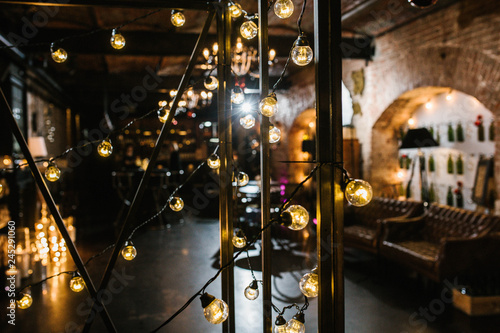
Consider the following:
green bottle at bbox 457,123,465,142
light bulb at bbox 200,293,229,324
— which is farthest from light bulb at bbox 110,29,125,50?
green bottle at bbox 457,123,465,142

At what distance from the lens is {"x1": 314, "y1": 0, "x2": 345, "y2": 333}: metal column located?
1263mm

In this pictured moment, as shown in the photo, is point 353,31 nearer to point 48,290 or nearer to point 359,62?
point 359,62

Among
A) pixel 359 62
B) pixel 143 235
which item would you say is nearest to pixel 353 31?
pixel 359 62

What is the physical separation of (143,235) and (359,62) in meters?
5.10

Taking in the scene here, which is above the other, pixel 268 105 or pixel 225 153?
pixel 268 105

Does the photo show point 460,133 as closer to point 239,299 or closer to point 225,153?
point 239,299

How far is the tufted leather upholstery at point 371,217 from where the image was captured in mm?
4320

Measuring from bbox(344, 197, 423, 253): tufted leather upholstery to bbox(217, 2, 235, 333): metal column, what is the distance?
274cm

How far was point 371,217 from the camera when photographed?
5.00 meters

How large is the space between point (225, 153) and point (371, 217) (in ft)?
12.0

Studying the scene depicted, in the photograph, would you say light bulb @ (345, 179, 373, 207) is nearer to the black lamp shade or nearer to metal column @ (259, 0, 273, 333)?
metal column @ (259, 0, 273, 333)

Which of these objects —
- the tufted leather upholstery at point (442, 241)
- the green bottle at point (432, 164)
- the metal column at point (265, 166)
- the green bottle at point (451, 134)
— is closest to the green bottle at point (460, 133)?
the green bottle at point (451, 134)

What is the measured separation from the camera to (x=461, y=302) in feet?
10.3

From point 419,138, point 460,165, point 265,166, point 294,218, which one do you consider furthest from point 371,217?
point 294,218
